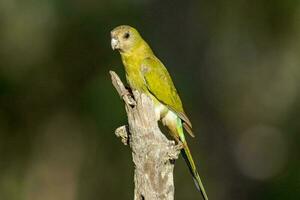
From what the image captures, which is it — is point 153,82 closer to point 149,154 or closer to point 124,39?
point 124,39

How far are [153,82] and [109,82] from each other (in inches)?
171

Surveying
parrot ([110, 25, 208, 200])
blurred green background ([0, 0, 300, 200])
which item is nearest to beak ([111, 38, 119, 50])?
parrot ([110, 25, 208, 200])

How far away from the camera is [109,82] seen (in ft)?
40.6

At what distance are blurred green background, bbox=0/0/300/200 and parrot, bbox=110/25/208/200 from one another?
3.52 metres

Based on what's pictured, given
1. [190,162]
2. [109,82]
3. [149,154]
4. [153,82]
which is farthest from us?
[109,82]

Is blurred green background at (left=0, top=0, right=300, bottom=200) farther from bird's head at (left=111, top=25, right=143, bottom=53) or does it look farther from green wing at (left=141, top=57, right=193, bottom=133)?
green wing at (left=141, top=57, right=193, bottom=133)

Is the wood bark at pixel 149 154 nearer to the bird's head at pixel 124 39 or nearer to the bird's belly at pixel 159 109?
the bird's belly at pixel 159 109

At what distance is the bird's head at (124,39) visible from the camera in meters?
8.09

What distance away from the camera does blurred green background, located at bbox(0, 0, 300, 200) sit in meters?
12.2

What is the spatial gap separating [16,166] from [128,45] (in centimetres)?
509

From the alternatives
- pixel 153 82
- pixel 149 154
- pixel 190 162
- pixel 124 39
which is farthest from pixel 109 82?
pixel 149 154

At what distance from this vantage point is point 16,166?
41.9 feet

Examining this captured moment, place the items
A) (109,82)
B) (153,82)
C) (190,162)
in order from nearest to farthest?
(190,162) → (153,82) → (109,82)

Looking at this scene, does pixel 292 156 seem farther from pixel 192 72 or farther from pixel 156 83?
pixel 156 83
